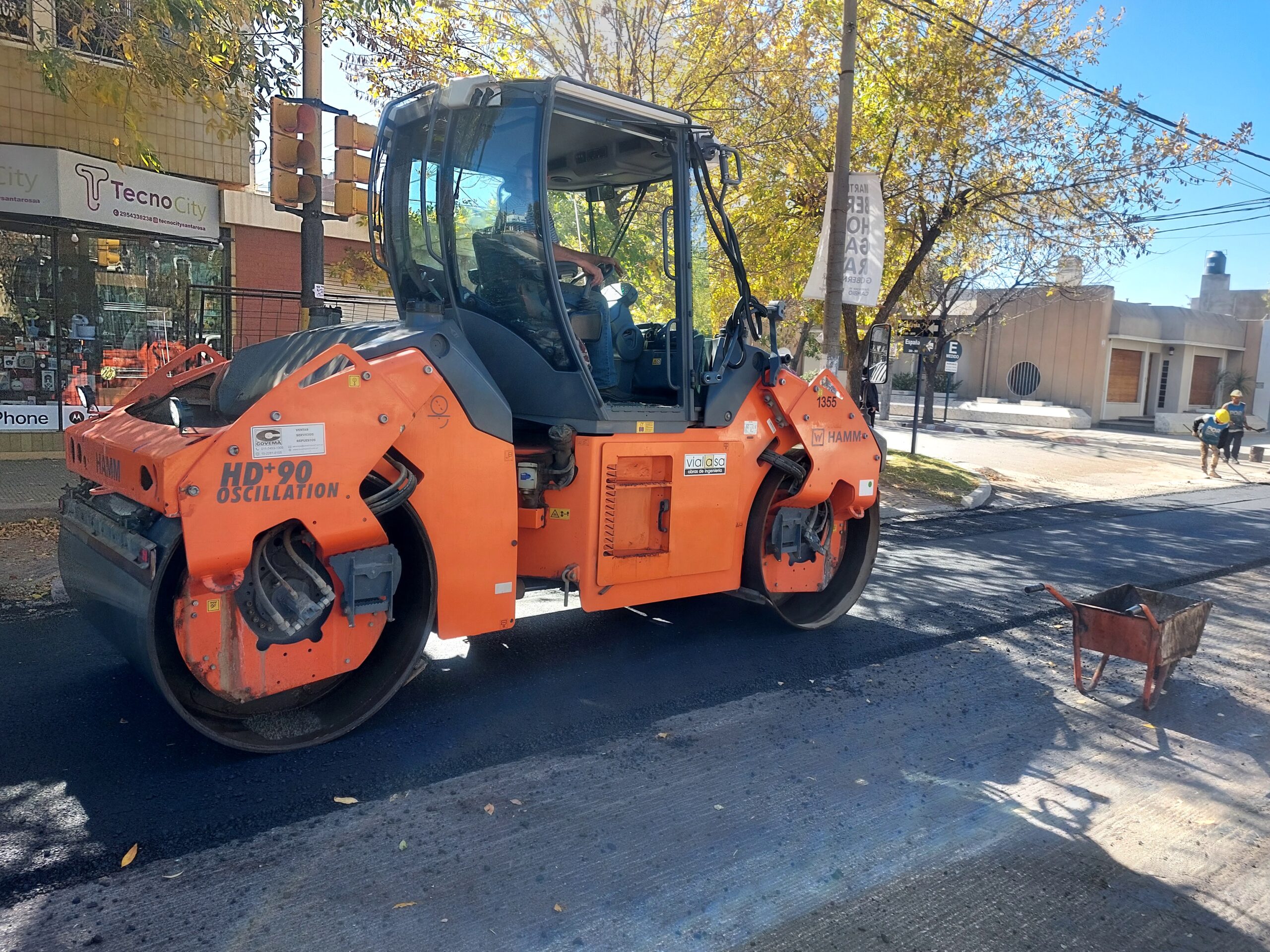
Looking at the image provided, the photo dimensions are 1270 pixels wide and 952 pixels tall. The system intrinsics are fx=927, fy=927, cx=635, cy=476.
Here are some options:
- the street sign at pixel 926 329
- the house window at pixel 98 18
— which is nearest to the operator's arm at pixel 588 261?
the house window at pixel 98 18

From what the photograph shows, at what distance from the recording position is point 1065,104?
13227 mm

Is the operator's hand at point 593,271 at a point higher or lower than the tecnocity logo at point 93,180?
lower

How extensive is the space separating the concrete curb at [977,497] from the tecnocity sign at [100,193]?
35.8 ft

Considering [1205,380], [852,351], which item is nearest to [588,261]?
[852,351]

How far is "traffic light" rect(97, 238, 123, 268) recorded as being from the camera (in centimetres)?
1171

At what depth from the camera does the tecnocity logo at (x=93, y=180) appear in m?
10.7

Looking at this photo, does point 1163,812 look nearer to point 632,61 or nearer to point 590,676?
point 590,676

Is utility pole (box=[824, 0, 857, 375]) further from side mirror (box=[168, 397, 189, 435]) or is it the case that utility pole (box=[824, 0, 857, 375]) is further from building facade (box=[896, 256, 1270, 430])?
building facade (box=[896, 256, 1270, 430])

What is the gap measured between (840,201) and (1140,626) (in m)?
7.41

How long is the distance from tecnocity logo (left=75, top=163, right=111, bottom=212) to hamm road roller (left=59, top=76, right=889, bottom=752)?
665 cm

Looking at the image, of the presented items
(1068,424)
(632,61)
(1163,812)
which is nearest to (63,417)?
(632,61)

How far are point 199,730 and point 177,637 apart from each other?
0.41 meters

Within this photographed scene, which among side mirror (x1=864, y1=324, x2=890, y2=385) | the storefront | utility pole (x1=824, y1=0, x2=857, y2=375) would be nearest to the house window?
the storefront

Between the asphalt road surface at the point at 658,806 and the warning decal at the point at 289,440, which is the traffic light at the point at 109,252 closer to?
the asphalt road surface at the point at 658,806
